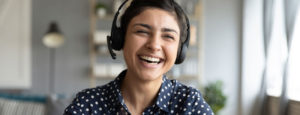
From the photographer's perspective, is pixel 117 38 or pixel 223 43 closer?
pixel 117 38

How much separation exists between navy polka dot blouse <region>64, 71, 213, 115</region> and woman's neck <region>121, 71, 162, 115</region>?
0.02 meters

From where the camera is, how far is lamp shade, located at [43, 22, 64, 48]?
4723 millimetres

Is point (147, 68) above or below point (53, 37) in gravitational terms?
above

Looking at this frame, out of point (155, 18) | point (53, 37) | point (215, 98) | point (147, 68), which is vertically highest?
point (155, 18)

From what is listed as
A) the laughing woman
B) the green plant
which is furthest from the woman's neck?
the green plant

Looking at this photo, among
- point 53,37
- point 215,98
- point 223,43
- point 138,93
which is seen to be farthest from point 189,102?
point 223,43

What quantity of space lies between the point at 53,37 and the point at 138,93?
3.80 metres

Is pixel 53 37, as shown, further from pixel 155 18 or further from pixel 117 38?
pixel 155 18

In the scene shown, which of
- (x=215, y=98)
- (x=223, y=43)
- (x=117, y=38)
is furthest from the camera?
(x=223, y=43)

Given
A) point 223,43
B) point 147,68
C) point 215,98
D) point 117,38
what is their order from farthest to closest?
point 223,43, point 215,98, point 117,38, point 147,68

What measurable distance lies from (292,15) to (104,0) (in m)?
2.57

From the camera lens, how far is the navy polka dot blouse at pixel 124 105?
1137mm

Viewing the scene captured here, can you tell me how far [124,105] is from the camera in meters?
1.13

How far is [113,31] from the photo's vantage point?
1161 millimetres
